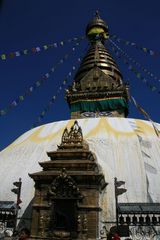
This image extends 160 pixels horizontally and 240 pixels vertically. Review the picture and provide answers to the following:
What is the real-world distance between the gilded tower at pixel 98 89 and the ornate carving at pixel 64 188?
35.6 ft

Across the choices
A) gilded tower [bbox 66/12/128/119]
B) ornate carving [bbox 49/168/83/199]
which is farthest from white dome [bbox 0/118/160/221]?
gilded tower [bbox 66/12/128/119]

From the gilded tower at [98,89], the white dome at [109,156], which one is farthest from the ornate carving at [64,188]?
the gilded tower at [98,89]

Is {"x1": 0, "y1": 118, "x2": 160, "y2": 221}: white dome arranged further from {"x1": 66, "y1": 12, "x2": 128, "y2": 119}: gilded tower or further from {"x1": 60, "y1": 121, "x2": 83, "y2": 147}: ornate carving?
{"x1": 66, "y1": 12, "x2": 128, "y2": 119}: gilded tower

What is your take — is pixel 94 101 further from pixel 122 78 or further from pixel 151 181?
pixel 151 181

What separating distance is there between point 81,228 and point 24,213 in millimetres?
3358

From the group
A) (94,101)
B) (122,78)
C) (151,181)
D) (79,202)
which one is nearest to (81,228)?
(79,202)

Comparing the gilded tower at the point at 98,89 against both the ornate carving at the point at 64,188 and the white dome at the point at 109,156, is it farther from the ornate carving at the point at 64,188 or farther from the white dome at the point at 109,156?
the ornate carving at the point at 64,188

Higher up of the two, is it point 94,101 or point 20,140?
point 94,101

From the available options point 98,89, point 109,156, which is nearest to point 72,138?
point 109,156

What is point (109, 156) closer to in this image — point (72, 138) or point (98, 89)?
point (72, 138)

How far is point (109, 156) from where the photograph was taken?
12.1 meters

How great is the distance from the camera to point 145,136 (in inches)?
520

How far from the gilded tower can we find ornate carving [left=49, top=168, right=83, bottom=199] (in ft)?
35.6

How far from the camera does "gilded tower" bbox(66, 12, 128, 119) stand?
19.7 meters
